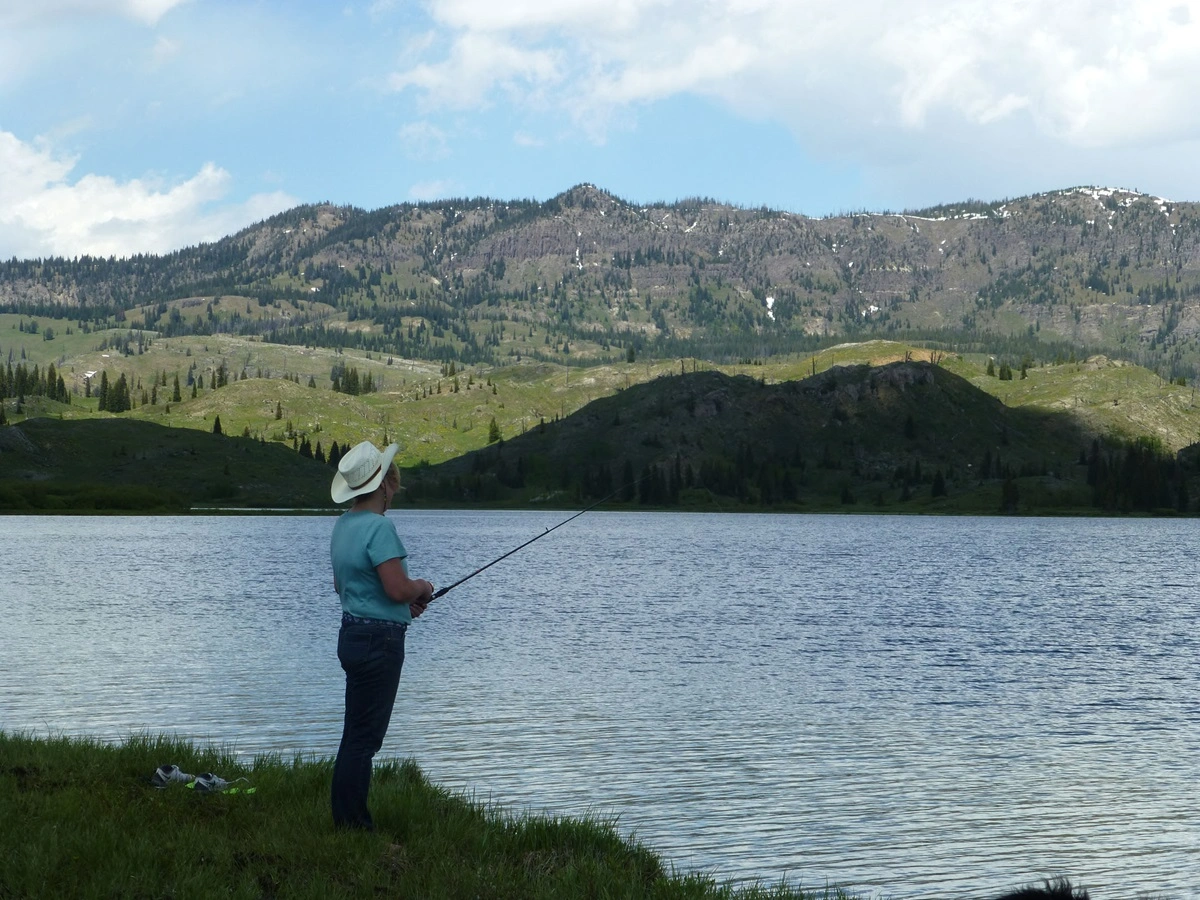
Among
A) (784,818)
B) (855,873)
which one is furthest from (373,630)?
(784,818)

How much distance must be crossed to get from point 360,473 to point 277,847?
14.3 feet

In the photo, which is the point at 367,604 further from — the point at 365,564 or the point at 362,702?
the point at 362,702

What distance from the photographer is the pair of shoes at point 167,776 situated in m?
18.0

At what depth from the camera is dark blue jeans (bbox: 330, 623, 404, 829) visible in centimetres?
1468

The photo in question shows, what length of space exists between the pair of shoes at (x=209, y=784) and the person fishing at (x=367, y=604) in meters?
3.30

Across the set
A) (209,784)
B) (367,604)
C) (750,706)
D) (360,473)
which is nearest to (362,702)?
(367,604)

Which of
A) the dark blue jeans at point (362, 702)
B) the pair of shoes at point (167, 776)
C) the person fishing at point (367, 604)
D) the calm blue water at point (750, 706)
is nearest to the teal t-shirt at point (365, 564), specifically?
the person fishing at point (367, 604)

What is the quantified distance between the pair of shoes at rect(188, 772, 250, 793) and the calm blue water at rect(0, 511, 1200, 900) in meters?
7.37

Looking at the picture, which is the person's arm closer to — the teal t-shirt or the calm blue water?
the teal t-shirt

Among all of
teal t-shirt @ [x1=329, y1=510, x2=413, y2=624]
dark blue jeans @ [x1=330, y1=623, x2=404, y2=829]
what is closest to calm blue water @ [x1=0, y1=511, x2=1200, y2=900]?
dark blue jeans @ [x1=330, y1=623, x2=404, y2=829]

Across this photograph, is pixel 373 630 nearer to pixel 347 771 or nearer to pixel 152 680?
pixel 347 771

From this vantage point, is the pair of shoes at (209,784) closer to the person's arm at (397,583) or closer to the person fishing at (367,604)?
the person fishing at (367,604)

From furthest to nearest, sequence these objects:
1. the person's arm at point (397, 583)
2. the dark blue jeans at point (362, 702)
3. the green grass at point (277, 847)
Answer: the dark blue jeans at point (362, 702), the person's arm at point (397, 583), the green grass at point (277, 847)

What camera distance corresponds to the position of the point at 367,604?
1470cm
